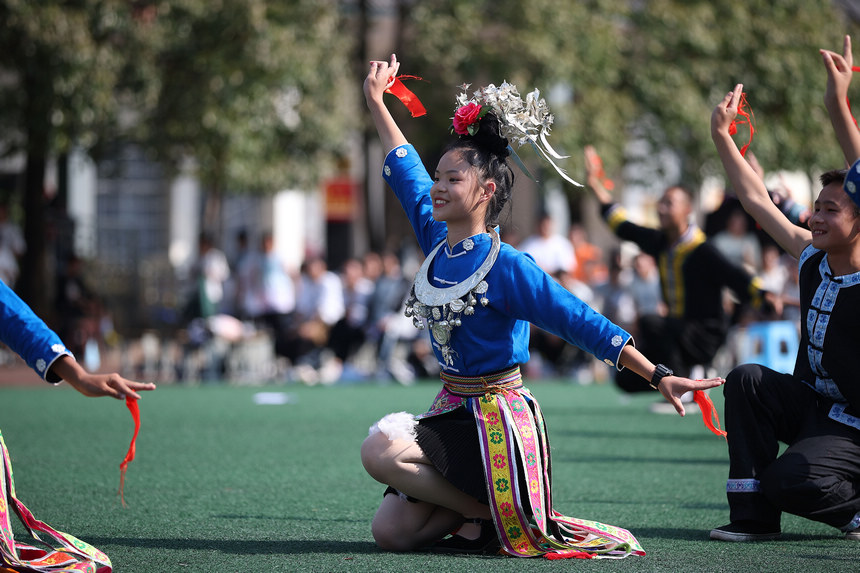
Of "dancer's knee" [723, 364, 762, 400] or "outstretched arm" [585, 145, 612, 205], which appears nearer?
"dancer's knee" [723, 364, 762, 400]

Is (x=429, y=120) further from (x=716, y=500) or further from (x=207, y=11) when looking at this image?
(x=716, y=500)

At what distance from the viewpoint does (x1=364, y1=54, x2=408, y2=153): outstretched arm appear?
4367mm

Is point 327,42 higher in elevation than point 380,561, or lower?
higher

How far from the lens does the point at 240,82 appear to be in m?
13.4

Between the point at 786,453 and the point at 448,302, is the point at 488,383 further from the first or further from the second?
the point at 786,453

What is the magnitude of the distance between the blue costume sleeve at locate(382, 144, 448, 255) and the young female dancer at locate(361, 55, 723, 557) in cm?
16

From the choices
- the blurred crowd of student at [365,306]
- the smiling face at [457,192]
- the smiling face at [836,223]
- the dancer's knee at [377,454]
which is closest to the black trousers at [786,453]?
the smiling face at [836,223]

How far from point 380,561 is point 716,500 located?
2.02 m

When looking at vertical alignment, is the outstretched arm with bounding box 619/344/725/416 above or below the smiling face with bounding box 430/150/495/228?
below

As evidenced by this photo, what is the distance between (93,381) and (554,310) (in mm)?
1421

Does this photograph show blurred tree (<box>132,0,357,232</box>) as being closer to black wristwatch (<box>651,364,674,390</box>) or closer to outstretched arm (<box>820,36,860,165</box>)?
outstretched arm (<box>820,36,860,165</box>)

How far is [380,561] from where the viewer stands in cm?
367

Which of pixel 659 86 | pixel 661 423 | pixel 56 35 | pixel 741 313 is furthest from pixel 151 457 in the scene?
pixel 659 86

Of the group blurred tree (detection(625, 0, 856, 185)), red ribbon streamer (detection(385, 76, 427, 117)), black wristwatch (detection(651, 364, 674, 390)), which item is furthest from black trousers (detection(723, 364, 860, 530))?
blurred tree (detection(625, 0, 856, 185))
